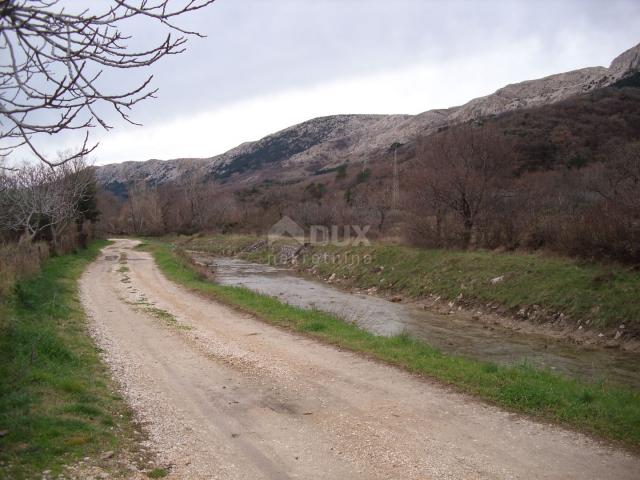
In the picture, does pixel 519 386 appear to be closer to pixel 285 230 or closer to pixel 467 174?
pixel 467 174

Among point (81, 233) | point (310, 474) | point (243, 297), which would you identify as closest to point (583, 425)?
point (310, 474)

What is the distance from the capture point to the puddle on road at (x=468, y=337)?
1173 centimetres

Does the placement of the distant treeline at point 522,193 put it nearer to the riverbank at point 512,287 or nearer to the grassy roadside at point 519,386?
Answer: the riverbank at point 512,287

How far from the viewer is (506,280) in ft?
65.8

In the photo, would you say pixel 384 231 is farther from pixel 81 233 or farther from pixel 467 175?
pixel 81 233

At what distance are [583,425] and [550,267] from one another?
13.9 meters

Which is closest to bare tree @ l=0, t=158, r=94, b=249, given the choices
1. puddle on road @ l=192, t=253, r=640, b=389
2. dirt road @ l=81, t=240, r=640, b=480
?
puddle on road @ l=192, t=253, r=640, b=389

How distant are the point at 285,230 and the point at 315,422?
45.5m

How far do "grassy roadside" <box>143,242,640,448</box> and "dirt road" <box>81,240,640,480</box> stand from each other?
0.41 metres

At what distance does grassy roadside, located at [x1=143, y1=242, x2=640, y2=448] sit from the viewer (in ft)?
21.4

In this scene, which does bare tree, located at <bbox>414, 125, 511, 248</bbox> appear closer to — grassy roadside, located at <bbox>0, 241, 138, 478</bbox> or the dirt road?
the dirt road

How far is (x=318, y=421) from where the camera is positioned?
6613 mm

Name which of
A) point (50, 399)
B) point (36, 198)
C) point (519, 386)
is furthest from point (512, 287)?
point (36, 198)

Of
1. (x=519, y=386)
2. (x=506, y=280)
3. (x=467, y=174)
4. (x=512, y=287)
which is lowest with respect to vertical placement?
(x=512, y=287)
